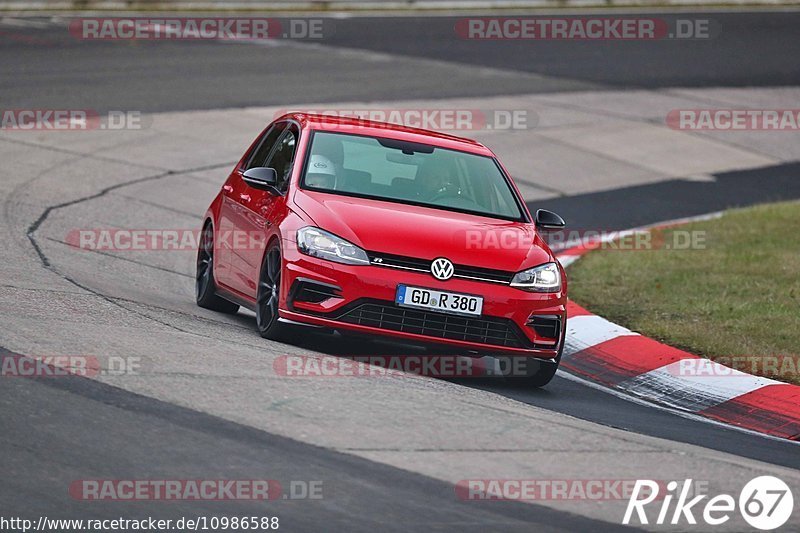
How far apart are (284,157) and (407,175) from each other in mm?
950

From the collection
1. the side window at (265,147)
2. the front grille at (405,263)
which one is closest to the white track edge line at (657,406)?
the front grille at (405,263)

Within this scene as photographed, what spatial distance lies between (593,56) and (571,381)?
20.0 metres

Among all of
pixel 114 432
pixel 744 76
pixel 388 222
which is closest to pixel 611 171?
pixel 744 76

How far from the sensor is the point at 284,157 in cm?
1015

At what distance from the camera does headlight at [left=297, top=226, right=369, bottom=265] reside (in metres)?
8.64

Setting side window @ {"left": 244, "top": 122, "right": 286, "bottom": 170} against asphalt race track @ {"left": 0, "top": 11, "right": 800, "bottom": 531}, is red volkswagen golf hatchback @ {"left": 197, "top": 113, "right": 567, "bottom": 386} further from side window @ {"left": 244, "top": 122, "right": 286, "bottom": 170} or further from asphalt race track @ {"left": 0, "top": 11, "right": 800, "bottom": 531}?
asphalt race track @ {"left": 0, "top": 11, "right": 800, "bottom": 531}

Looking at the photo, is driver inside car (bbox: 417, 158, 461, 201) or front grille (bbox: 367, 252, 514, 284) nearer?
front grille (bbox: 367, 252, 514, 284)

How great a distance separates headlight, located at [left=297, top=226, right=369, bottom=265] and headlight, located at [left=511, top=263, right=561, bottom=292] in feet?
3.36

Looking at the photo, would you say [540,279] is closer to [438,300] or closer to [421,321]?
[438,300]

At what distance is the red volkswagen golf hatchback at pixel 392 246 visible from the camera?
8625mm

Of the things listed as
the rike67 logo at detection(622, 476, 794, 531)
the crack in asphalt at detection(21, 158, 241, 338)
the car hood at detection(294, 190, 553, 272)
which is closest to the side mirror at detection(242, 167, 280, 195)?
the car hood at detection(294, 190, 553, 272)

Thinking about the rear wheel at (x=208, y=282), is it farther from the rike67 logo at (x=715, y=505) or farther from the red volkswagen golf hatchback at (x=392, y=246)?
the rike67 logo at (x=715, y=505)

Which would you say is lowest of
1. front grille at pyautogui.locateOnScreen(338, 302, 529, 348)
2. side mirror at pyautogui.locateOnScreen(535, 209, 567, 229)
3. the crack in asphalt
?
the crack in asphalt

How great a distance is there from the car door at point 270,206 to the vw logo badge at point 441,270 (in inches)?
46.2
